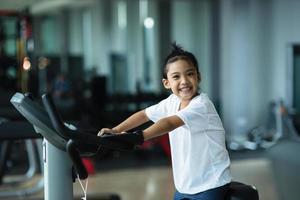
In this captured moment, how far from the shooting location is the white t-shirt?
1795mm

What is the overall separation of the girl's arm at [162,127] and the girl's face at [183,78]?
128mm

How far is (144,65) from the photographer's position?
9648 mm

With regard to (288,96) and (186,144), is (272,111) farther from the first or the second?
(186,144)

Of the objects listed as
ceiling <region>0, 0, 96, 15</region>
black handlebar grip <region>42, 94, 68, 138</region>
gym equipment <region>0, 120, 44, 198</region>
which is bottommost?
gym equipment <region>0, 120, 44, 198</region>

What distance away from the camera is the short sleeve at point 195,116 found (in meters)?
1.75

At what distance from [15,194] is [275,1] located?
552cm

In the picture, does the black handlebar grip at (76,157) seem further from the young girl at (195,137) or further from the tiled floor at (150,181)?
the tiled floor at (150,181)

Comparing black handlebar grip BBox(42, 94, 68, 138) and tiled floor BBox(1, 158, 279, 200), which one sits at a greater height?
black handlebar grip BBox(42, 94, 68, 138)

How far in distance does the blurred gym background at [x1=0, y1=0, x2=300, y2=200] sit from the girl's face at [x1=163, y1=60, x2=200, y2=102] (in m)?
3.15

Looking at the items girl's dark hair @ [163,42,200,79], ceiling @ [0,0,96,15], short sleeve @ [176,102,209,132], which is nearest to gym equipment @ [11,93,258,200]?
short sleeve @ [176,102,209,132]

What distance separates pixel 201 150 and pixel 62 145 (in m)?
0.48

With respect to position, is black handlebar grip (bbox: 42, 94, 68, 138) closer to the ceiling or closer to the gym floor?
the gym floor

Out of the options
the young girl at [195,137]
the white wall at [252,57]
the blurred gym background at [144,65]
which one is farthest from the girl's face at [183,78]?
the white wall at [252,57]

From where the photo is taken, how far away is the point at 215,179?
6.02ft
